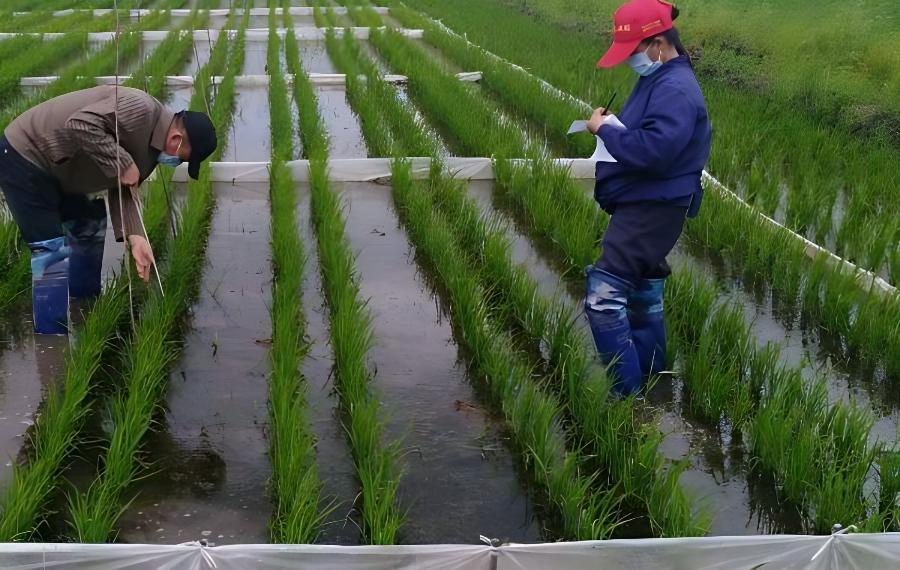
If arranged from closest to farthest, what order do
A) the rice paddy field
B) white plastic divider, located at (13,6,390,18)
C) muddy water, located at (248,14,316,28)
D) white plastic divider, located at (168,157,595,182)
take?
the rice paddy field → white plastic divider, located at (168,157,595,182) → muddy water, located at (248,14,316,28) → white plastic divider, located at (13,6,390,18)

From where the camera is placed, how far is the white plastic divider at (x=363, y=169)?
5.78 meters

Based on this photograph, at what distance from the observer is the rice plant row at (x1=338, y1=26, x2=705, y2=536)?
256 cm

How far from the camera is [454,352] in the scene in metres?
3.74

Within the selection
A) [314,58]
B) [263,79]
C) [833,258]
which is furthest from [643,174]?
[314,58]

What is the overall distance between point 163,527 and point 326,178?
10.1ft

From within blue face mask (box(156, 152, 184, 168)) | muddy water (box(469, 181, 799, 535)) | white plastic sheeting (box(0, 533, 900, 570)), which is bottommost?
muddy water (box(469, 181, 799, 535))

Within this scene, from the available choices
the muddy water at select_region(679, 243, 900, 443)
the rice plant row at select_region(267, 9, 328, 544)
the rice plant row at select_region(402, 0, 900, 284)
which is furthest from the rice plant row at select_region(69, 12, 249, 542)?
the rice plant row at select_region(402, 0, 900, 284)

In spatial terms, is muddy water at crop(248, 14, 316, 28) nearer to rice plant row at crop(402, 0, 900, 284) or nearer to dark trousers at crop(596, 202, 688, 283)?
rice plant row at crop(402, 0, 900, 284)

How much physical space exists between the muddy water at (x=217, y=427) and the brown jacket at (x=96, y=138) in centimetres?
55

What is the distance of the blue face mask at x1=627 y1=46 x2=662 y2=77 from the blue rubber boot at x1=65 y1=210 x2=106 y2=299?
81.0 inches

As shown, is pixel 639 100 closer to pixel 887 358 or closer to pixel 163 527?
pixel 887 358

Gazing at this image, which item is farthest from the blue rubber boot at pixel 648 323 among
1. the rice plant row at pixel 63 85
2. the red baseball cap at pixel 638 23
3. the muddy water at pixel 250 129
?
the muddy water at pixel 250 129

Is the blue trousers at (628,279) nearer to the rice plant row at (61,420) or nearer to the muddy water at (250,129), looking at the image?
the rice plant row at (61,420)

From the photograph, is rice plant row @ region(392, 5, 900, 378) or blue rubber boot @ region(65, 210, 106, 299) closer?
rice plant row @ region(392, 5, 900, 378)
